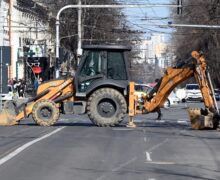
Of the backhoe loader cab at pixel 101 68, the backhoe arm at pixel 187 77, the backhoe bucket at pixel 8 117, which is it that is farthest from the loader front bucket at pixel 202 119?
the backhoe bucket at pixel 8 117

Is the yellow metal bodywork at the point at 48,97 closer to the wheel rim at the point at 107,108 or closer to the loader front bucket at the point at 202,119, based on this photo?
the wheel rim at the point at 107,108

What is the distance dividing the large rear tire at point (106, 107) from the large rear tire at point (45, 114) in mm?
1356

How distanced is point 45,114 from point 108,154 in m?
10.5

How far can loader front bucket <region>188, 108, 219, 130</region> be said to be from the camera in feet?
82.4

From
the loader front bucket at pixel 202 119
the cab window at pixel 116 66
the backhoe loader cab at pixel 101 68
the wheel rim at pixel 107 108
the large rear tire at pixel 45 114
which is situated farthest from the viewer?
the cab window at pixel 116 66

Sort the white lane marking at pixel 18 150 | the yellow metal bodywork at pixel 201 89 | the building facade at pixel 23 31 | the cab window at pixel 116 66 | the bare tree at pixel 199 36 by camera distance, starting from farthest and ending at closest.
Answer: the building facade at pixel 23 31 < the bare tree at pixel 199 36 < the cab window at pixel 116 66 < the yellow metal bodywork at pixel 201 89 < the white lane marking at pixel 18 150

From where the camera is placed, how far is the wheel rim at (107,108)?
26.1 meters

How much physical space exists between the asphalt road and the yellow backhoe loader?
1.91 metres

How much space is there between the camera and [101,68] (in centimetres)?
2680

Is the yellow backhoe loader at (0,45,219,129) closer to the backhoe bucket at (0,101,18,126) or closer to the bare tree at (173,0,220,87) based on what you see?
the backhoe bucket at (0,101,18,126)

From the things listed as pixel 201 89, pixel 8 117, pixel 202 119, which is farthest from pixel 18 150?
pixel 201 89

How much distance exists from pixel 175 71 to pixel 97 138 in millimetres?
7019

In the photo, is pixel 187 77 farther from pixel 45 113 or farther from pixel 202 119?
pixel 45 113

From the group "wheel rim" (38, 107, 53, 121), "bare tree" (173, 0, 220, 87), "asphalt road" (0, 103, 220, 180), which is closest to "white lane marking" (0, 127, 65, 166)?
"asphalt road" (0, 103, 220, 180)
